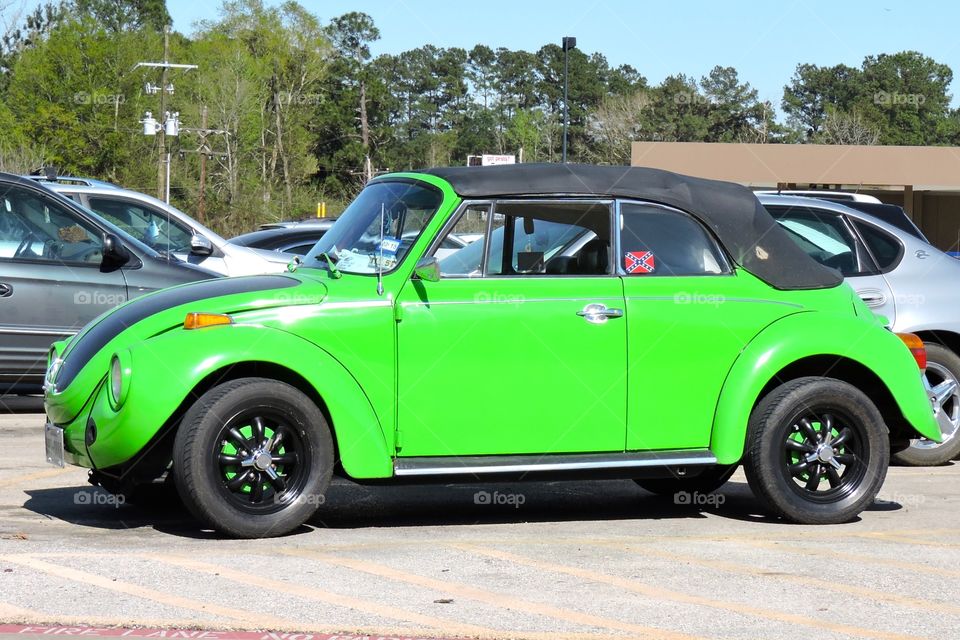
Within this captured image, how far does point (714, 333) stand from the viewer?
6754 millimetres

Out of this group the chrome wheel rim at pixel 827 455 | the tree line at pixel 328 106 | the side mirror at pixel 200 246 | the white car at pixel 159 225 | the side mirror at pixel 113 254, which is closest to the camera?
the chrome wheel rim at pixel 827 455

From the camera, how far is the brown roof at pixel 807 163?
46281mm

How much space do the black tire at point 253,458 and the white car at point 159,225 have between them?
6679mm

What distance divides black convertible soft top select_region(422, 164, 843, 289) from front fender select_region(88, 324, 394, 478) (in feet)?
3.77

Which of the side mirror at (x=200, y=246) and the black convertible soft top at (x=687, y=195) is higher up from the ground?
the black convertible soft top at (x=687, y=195)

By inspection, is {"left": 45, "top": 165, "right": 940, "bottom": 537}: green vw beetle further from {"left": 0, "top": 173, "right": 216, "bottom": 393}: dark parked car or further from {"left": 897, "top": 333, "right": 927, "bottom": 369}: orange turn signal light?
{"left": 0, "top": 173, "right": 216, "bottom": 393}: dark parked car

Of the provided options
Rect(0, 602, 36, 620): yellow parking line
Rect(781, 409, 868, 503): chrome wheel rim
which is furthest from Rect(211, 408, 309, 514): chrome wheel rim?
Rect(781, 409, 868, 503): chrome wheel rim

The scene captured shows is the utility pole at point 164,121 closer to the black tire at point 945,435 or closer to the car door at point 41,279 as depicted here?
the car door at point 41,279

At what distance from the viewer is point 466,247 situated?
675 cm

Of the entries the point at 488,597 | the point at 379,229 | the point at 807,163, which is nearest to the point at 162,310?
the point at 379,229

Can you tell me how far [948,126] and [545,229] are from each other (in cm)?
10186

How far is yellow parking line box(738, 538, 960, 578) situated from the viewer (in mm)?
5992

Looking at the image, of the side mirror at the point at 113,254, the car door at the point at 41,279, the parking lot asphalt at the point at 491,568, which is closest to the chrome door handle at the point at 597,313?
the parking lot asphalt at the point at 491,568

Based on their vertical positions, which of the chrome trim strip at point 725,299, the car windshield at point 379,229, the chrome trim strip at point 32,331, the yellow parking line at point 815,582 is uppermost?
the car windshield at point 379,229
